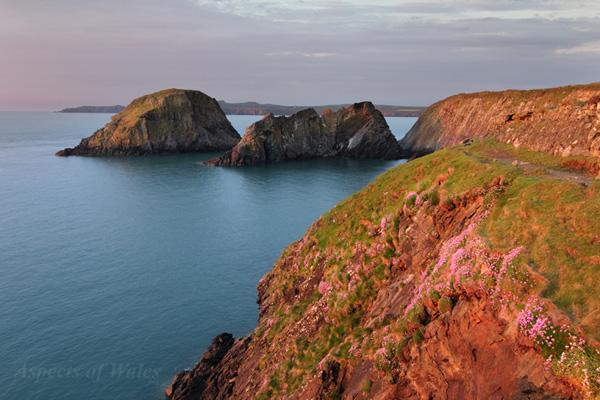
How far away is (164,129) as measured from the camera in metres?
166

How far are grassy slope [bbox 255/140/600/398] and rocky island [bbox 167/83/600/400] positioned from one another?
65 mm

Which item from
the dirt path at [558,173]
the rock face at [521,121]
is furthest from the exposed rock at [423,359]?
the rock face at [521,121]

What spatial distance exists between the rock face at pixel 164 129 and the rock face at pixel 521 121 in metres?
86.4

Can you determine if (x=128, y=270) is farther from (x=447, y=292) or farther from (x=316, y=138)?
(x=316, y=138)

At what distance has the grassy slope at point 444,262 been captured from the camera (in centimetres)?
1299

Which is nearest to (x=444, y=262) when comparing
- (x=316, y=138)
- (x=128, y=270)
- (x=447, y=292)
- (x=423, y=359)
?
(x=447, y=292)

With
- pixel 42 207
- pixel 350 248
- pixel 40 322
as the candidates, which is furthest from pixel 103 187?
pixel 350 248

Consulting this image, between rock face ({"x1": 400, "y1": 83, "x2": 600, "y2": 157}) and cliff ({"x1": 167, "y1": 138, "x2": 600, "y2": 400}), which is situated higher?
rock face ({"x1": 400, "y1": 83, "x2": 600, "y2": 157})

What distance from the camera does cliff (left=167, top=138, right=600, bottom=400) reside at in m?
12.4

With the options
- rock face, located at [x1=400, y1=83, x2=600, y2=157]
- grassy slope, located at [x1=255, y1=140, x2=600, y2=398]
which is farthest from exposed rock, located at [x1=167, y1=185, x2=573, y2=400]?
rock face, located at [x1=400, y1=83, x2=600, y2=157]

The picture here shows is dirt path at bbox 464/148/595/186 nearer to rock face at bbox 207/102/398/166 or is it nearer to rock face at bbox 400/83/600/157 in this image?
rock face at bbox 400/83/600/157

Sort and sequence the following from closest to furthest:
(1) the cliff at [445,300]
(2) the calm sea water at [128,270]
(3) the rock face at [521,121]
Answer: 1. (1) the cliff at [445,300]
2. (3) the rock face at [521,121]
3. (2) the calm sea water at [128,270]

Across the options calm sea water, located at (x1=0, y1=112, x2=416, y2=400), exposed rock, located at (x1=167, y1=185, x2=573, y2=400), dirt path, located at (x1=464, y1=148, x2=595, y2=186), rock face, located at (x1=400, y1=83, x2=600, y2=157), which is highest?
rock face, located at (x1=400, y1=83, x2=600, y2=157)

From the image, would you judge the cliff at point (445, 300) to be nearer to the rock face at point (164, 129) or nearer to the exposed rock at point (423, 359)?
the exposed rock at point (423, 359)
